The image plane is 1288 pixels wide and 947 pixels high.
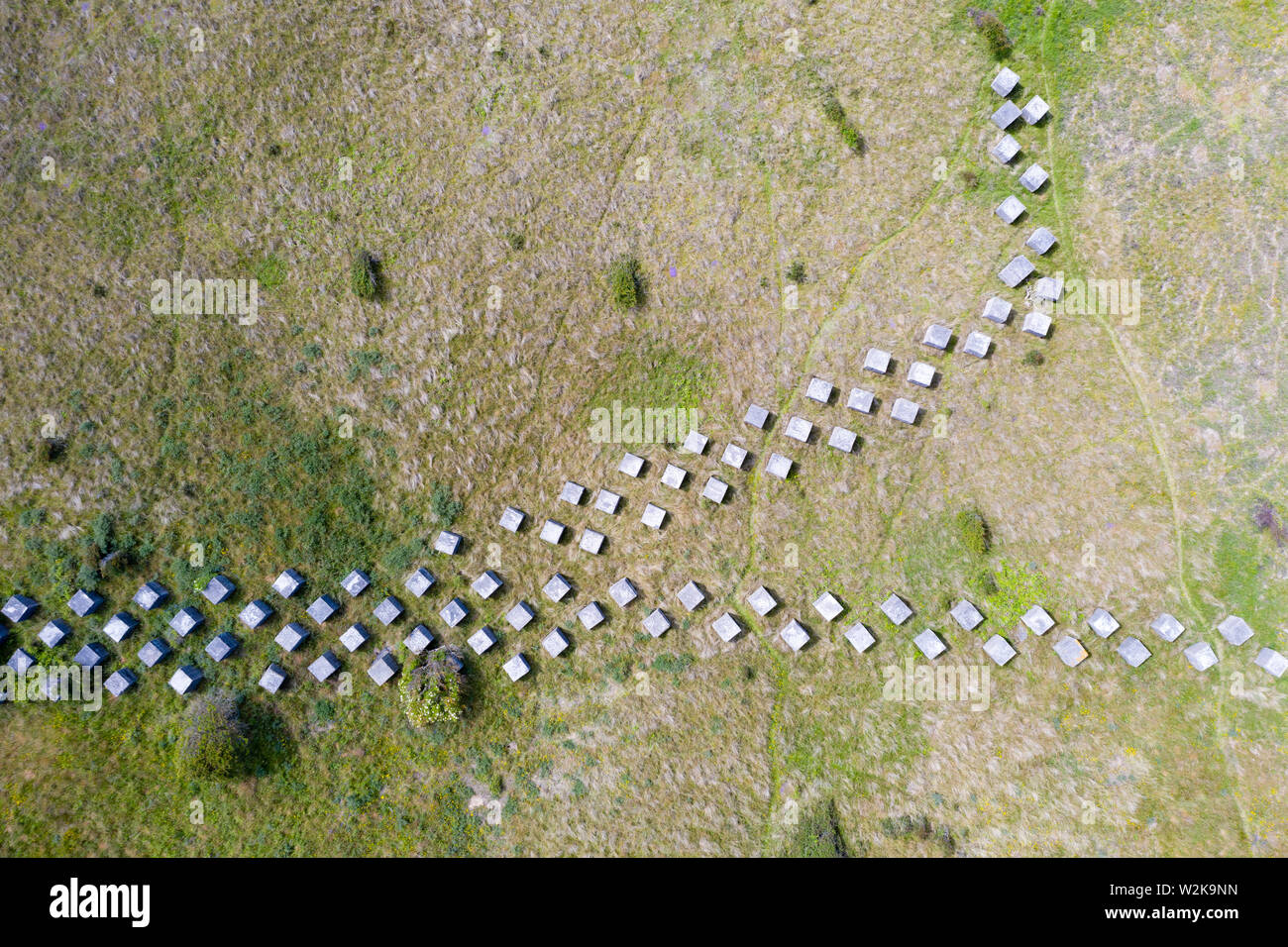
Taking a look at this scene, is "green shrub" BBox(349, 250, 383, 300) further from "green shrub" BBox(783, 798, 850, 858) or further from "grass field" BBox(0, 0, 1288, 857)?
"green shrub" BBox(783, 798, 850, 858)

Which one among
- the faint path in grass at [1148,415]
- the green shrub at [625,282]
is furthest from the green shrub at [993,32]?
the green shrub at [625,282]

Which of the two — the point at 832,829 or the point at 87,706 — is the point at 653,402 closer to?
the point at 832,829

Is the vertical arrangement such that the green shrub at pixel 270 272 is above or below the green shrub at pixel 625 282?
above

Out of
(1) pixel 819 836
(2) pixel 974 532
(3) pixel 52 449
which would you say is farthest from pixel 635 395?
(3) pixel 52 449

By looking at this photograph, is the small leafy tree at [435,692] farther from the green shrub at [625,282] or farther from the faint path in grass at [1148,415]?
the faint path in grass at [1148,415]

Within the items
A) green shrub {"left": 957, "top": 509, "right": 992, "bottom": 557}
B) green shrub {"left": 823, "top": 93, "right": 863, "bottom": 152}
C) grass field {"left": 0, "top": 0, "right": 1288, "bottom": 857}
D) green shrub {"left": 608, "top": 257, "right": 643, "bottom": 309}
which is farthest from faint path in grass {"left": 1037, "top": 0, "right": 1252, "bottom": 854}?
green shrub {"left": 608, "top": 257, "right": 643, "bottom": 309}
